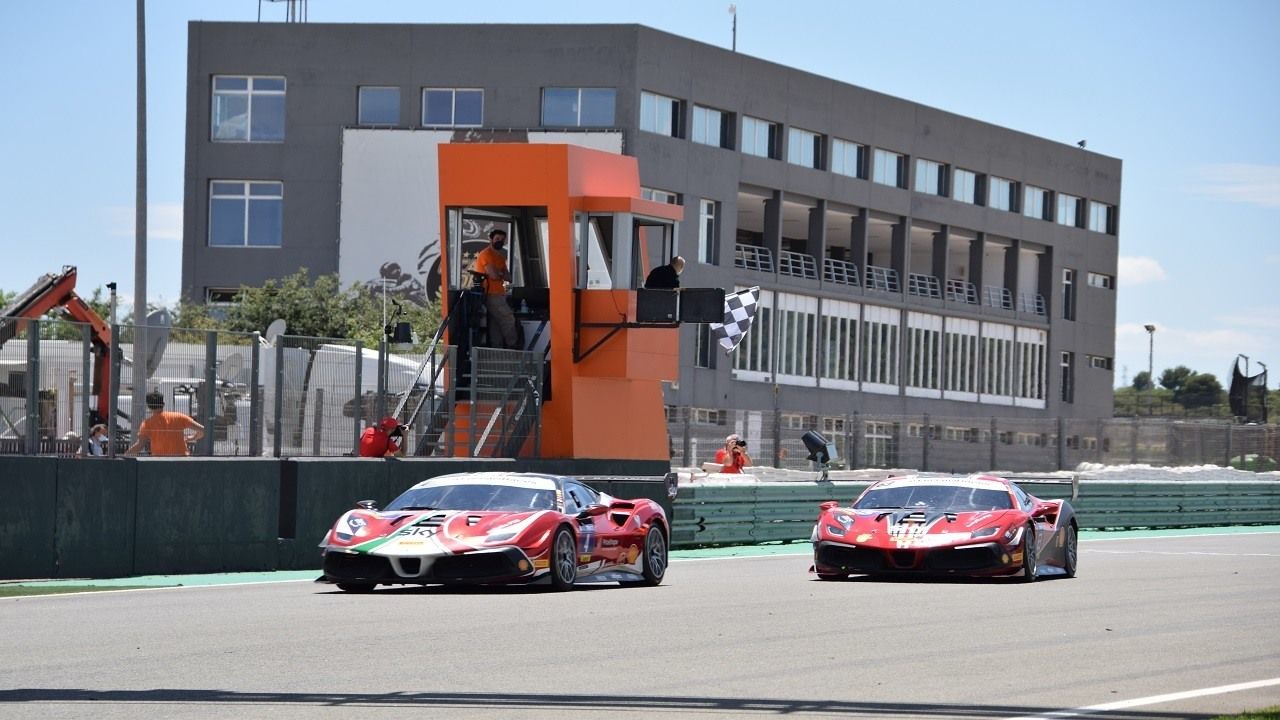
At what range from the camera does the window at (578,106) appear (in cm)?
5644

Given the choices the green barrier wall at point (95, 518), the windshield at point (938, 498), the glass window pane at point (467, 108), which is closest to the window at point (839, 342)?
the glass window pane at point (467, 108)

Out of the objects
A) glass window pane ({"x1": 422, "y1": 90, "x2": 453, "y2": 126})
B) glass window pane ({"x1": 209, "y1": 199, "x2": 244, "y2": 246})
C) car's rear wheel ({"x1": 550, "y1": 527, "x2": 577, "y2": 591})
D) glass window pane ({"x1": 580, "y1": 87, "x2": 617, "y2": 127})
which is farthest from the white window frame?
car's rear wheel ({"x1": 550, "y1": 527, "x2": 577, "y2": 591})

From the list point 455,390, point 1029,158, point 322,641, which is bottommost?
point 322,641

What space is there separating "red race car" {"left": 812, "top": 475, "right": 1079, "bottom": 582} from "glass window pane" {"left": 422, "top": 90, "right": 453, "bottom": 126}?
Answer: 128 ft

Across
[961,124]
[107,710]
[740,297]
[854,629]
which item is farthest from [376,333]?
[107,710]

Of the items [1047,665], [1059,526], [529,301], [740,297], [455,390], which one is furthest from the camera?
[740,297]

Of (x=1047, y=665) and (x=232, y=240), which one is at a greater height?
(x=232, y=240)

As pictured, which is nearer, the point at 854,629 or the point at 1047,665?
the point at 1047,665

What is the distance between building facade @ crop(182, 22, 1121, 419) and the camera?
57.1 m

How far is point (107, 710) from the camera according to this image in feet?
29.5

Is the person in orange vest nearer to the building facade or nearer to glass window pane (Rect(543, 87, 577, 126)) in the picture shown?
the building facade

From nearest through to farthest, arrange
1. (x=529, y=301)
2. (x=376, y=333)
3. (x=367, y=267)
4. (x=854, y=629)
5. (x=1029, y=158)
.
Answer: (x=854, y=629) < (x=529, y=301) < (x=376, y=333) < (x=367, y=267) < (x=1029, y=158)

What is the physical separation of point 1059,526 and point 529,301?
941 cm

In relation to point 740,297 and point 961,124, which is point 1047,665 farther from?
point 961,124
